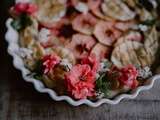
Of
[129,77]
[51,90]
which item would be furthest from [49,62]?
[129,77]

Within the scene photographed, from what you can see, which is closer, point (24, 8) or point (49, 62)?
point (49, 62)

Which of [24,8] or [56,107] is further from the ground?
[24,8]

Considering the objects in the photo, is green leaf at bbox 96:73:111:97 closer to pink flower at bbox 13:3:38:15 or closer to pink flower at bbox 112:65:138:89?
pink flower at bbox 112:65:138:89

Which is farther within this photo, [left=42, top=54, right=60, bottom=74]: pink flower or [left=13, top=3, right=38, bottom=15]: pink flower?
[left=13, top=3, right=38, bottom=15]: pink flower

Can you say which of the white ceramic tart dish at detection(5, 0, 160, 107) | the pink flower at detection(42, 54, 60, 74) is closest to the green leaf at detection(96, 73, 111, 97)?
the white ceramic tart dish at detection(5, 0, 160, 107)

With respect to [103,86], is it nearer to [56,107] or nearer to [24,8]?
[56,107]

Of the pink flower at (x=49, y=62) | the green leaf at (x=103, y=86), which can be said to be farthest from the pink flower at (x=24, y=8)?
the green leaf at (x=103, y=86)
